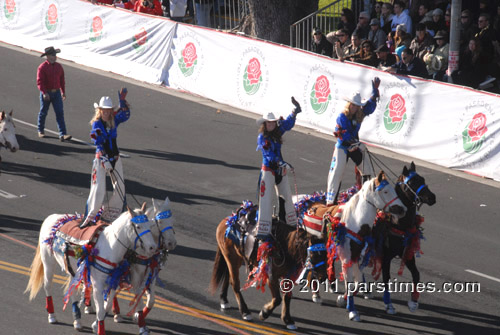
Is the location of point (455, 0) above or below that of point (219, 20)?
above

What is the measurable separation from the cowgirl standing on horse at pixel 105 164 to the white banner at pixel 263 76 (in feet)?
27.4

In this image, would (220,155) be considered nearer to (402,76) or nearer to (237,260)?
(402,76)

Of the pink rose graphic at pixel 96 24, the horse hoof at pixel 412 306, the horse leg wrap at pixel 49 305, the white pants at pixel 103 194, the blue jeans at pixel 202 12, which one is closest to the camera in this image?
the horse leg wrap at pixel 49 305

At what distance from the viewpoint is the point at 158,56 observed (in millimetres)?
24094

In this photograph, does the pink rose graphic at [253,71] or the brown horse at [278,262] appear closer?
the brown horse at [278,262]

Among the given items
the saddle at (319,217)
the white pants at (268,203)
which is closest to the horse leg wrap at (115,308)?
the white pants at (268,203)

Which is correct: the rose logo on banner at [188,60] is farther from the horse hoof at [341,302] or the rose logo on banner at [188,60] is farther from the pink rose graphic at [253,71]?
the horse hoof at [341,302]

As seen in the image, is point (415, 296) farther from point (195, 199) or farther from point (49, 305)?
point (195, 199)

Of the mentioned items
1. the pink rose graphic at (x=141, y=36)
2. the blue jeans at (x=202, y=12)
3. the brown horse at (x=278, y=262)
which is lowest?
the brown horse at (x=278, y=262)

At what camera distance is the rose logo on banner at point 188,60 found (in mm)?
23172

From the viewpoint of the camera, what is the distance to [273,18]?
80.8ft

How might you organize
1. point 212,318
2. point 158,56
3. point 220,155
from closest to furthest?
point 212,318 → point 220,155 → point 158,56

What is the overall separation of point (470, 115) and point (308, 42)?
7877mm

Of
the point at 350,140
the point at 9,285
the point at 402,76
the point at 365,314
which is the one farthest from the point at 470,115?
the point at 9,285
